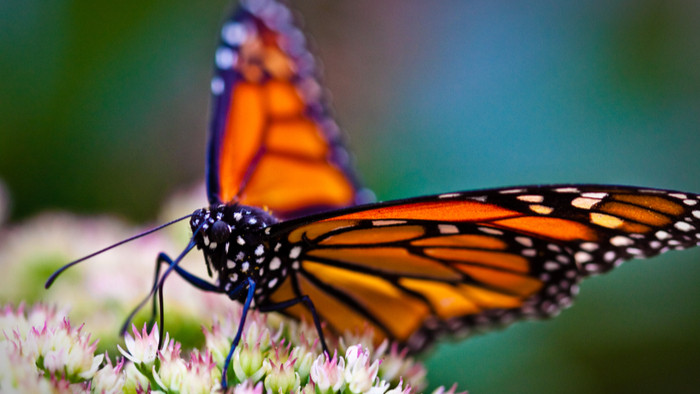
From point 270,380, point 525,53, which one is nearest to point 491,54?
point 525,53

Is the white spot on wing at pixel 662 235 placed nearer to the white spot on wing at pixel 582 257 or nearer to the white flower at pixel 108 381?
the white spot on wing at pixel 582 257

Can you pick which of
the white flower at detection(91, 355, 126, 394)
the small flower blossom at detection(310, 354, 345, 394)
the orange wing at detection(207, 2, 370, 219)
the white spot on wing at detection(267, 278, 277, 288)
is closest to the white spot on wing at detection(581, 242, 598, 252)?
the small flower blossom at detection(310, 354, 345, 394)

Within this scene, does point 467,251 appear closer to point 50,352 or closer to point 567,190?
point 567,190

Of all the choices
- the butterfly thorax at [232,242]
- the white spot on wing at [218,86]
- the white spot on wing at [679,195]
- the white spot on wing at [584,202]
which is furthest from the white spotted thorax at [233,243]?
the white spot on wing at [679,195]

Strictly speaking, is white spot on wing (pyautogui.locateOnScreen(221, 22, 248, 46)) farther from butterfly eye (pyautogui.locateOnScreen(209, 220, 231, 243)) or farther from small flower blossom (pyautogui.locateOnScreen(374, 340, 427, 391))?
small flower blossom (pyautogui.locateOnScreen(374, 340, 427, 391))

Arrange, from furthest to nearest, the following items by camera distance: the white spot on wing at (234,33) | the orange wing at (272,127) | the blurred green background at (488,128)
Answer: the blurred green background at (488,128) → the white spot on wing at (234,33) → the orange wing at (272,127)

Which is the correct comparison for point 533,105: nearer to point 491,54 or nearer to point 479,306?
point 491,54
